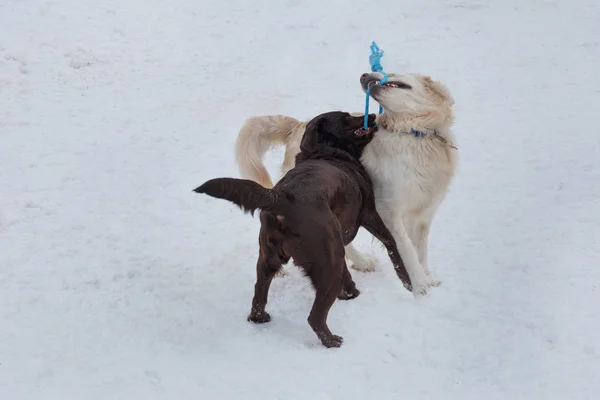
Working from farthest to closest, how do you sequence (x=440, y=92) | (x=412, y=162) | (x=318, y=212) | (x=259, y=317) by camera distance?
1. (x=440, y=92)
2. (x=412, y=162)
3. (x=259, y=317)
4. (x=318, y=212)

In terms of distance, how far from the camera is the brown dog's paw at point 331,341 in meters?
4.25

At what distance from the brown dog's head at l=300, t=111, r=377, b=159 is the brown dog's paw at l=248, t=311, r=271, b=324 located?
131 cm

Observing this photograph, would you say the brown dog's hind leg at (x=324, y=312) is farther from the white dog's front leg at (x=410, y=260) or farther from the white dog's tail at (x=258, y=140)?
the white dog's tail at (x=258, y=140)

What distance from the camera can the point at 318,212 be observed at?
3992mm

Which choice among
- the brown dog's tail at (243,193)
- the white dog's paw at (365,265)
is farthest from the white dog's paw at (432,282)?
the brown dog's tail at (243,193)

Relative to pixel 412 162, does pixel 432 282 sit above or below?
below

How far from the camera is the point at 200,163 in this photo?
7.40 meters

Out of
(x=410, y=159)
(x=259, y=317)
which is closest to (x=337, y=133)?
(x=410, y=159)

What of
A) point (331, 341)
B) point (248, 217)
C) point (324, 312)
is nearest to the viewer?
point (324, 312)

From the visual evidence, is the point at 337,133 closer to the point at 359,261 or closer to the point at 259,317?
the point at 359,261

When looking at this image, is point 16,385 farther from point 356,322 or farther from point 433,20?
point 433,20

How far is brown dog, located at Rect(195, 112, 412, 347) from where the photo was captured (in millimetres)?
3883

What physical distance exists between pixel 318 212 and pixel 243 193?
54cm

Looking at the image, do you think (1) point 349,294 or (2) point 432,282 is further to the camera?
(2) point 432,282
